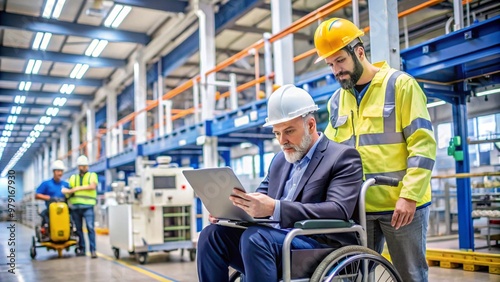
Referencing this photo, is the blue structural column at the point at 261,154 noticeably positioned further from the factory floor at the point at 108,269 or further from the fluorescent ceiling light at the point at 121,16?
the fluorescent ceiling light at the point at 121,16

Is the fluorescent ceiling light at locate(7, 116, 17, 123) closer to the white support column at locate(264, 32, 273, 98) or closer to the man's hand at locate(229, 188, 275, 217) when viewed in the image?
the white support column at locate(264, 32, 273, 98)

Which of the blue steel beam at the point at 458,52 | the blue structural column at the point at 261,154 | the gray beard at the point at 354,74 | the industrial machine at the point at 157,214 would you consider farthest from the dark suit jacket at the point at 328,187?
the blue structural column at the point at 261,154

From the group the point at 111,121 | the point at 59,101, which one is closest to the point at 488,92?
the point at 59,101

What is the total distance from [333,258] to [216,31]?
978 cm

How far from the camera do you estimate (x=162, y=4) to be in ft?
34.2

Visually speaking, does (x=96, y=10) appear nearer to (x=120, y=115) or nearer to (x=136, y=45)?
(x=136, y=45)

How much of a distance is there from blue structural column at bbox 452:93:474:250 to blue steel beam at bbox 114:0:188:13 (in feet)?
21.9

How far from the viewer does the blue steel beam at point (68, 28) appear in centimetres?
954

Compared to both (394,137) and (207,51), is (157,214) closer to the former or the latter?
(207,51)

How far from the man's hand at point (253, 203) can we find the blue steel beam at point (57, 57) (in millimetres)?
9442

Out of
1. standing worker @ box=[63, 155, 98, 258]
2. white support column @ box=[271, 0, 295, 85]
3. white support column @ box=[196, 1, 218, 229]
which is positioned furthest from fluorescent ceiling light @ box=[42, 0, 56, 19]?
white support column @ box=[271, 0, 295, 85]

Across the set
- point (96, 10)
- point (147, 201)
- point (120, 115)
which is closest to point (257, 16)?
point (96, 10)

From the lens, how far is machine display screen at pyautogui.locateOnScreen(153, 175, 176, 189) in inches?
297

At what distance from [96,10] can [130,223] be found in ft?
15.2
